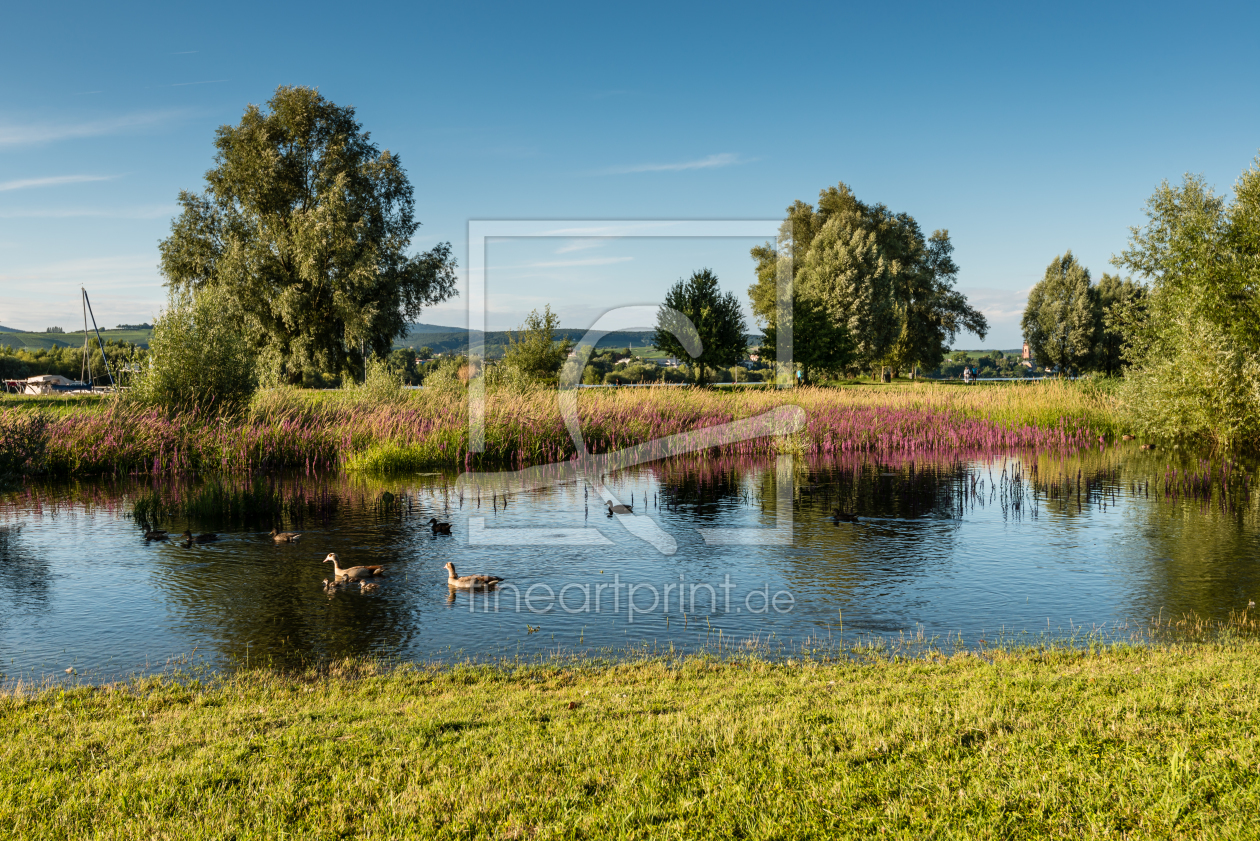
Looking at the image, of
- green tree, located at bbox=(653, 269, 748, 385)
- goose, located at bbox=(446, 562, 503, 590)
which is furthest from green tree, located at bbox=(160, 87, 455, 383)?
goose, located at bbox=(446, 562, 503, 590)

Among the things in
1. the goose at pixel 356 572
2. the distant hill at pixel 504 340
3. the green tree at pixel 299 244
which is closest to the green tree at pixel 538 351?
the distant hill at pixel 504 340

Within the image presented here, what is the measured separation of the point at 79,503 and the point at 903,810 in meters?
20.7

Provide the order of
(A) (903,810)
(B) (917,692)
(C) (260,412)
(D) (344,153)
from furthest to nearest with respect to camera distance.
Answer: (D) (344,153) < (C) (260,412) < (B) (917,692) < (A) (903,810)

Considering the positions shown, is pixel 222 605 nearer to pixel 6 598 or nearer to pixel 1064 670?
pixel 6 598

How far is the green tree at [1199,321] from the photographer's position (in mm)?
27156

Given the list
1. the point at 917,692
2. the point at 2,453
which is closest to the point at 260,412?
the point at 2,453

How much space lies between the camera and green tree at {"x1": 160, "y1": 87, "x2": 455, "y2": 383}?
162ft

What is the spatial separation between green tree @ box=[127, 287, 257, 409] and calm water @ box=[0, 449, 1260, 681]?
325 inches

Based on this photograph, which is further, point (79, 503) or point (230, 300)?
point (230, 300)

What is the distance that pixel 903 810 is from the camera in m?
4.93

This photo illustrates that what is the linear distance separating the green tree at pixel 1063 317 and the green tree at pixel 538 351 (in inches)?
2571

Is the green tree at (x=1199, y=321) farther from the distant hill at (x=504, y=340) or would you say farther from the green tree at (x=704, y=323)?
the green tree at (x=704, y=323)

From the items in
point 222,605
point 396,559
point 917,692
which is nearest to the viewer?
point 917,692

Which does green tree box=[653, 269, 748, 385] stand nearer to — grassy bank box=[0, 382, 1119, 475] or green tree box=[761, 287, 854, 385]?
green tree box=[761, 287, 854, 385]
